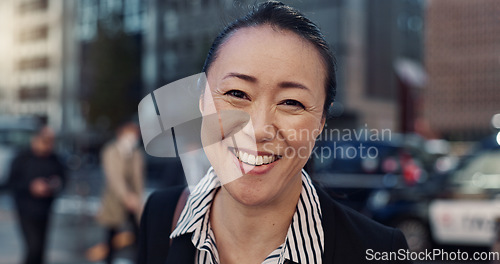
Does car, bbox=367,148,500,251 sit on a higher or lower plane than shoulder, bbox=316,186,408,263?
A: lower

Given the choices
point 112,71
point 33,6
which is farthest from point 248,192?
point 33,6

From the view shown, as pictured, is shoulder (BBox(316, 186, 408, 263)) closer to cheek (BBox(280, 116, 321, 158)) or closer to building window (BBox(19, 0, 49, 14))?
cheek (BBox(280, 116, 321, 158))

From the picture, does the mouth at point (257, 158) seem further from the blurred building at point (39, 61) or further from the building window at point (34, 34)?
the building window at point (34, 34)

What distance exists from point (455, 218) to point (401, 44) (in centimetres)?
1915

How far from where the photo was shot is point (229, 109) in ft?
3.53

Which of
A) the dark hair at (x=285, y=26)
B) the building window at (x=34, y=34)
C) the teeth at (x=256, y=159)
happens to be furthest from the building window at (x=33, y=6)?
the teeth at (x=256, y=159)

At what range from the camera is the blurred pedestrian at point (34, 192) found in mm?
5590

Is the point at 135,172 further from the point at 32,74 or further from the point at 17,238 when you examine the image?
the point at 32,74

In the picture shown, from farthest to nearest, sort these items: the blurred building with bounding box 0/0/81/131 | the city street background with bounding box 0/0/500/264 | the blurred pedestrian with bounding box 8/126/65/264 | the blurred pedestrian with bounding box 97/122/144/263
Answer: the blurred building with bounding box 0/0/81/131 < the blurred pedestrian with bounding box 97/122/144/263 < the blurred pedestrian with bounding box 8/126/65/264 < the city street background with bounding box 0/0/500/264

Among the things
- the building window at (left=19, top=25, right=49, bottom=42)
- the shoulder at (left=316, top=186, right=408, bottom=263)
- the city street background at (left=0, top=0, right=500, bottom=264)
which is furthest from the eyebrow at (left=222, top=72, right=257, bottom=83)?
the building window at (left=19, top=25, right=49, bottom=42)

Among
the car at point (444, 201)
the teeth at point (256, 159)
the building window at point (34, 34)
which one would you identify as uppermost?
the building window at point (34, 34)

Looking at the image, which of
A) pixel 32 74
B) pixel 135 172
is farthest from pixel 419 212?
pixel 32 74

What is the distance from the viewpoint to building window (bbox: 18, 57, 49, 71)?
45219 millimetres

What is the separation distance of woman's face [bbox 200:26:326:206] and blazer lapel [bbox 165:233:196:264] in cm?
27
